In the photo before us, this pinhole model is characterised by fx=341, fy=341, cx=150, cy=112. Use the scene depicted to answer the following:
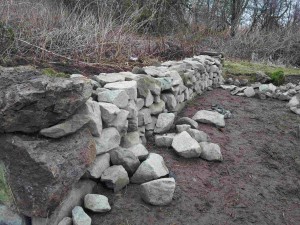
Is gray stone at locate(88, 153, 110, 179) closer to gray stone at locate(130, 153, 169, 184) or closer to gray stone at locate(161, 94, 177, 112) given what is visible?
gray stone at locate(130, 153, 169, 184)

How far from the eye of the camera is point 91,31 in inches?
175

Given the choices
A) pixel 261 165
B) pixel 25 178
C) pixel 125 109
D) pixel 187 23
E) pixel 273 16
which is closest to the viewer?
pixel 25 178

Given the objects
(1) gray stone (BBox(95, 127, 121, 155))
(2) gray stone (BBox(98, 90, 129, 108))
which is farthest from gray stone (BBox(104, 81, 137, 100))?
(1) gray stone (BBox(95, 127, 121, 155))

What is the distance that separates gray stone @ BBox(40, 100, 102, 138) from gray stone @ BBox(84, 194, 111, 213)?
1.38 ft

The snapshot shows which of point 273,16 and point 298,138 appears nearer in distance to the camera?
point 298,138

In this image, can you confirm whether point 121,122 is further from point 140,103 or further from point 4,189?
point 4,189

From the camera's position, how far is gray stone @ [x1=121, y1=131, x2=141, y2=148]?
9.04ft

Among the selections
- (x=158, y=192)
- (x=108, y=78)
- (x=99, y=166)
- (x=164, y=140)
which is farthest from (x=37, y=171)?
(x=164, y=140)

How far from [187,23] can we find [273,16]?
10.4 metres

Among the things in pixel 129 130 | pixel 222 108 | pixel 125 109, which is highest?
pixel 125 109

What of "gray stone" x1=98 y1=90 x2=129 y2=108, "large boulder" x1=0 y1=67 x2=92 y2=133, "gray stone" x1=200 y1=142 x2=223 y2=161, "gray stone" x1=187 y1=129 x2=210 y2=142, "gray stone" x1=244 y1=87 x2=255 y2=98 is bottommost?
"gray stone" x1=244 y1=87 x2=255 y2=98

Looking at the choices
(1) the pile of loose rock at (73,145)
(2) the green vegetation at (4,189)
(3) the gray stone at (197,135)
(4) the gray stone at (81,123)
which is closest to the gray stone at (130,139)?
(1) the pile of loose rock at (73,145)

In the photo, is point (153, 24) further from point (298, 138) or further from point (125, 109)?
point (125, 109)

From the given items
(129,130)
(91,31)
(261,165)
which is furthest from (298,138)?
(91,31)
